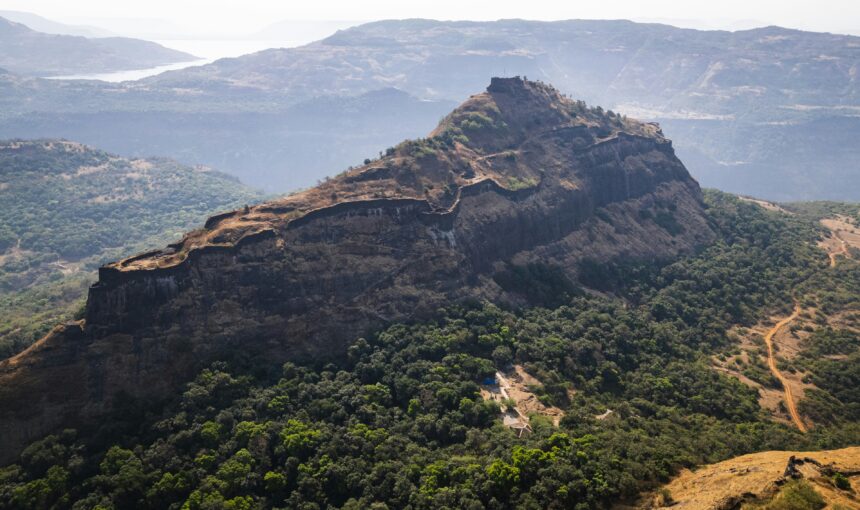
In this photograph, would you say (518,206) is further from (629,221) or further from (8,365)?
(8,365)

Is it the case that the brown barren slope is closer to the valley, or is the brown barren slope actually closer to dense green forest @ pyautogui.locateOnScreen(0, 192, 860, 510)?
the valley

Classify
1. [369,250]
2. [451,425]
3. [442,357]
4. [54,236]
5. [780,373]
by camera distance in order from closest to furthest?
A: [451,425] → [442,357] → [369,250] → [780,373] → [54,236]

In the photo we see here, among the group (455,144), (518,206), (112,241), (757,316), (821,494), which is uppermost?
(455,144)

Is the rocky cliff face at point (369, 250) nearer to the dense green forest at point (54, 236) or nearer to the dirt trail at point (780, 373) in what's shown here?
the dirt trail at point (780, 373)

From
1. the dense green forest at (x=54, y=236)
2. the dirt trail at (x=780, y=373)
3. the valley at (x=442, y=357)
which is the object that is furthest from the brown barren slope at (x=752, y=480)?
the dense green forest at (x=54, y=236)

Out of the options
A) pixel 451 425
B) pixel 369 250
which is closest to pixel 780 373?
pixel 451 425

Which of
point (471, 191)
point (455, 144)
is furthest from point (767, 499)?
point (455, 144)

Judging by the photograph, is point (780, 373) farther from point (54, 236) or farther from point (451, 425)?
point (54, 236)
